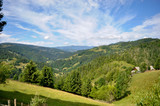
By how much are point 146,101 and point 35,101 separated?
14.5 meters

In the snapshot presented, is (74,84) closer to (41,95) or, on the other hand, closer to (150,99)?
(41,95)

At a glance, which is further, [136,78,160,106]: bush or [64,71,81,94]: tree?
[64,71,81,94]: tree

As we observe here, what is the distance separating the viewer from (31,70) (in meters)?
55.0

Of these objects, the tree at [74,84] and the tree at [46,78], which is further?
the tree at [74,84]

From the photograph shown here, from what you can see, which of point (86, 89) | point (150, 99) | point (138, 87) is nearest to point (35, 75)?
point (86, 89)

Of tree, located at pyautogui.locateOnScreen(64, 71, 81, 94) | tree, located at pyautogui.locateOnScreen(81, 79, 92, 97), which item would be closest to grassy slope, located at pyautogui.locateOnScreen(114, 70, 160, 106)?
tree, located at pyautogui.locateOnScreen(81, 79, 92, 97)

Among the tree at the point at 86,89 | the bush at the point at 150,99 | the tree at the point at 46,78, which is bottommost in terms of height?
the tree at the point at 86,89

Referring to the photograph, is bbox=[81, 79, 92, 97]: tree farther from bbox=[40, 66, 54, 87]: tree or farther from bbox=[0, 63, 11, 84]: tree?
bbox=[0, 63, 11, 84]: tree

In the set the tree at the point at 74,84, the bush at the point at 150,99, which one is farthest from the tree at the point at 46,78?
the bush at the point at 150,99

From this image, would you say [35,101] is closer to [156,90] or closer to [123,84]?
[156,90]

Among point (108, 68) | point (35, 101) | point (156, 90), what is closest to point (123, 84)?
point (156, 90)

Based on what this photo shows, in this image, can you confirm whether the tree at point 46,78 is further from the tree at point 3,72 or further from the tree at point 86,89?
the tree at point 3,72

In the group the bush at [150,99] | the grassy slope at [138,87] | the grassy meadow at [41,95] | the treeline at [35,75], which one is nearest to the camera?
the bush at [150,99]

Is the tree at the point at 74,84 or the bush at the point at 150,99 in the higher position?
the bush at the point at 150,99
